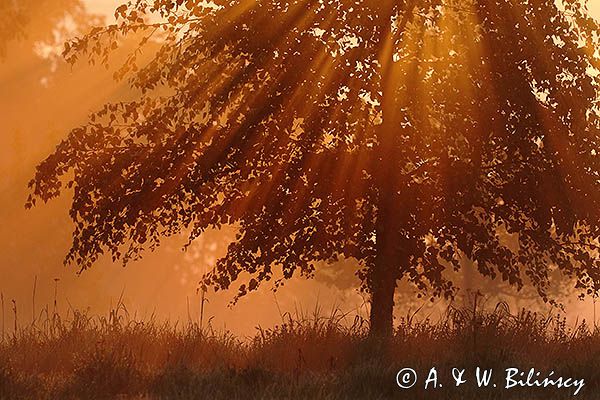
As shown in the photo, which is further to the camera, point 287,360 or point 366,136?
point 366,136

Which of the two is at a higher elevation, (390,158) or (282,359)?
(390,158)

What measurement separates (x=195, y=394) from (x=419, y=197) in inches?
234

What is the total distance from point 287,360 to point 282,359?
0.18ft

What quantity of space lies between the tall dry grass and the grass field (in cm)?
1

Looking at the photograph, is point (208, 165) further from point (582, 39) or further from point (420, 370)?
point (582, 39)

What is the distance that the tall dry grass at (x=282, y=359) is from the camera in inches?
339

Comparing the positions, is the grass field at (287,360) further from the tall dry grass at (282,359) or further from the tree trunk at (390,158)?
the tree trunk at (390,158)

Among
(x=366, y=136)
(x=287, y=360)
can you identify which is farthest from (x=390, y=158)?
(x=287, y=360)

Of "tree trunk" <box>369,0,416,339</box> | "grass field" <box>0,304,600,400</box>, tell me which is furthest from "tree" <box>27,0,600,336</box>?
"grass field" <box>0,304,600,400</box>

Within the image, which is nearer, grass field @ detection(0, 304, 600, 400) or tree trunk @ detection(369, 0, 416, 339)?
grass field @ detection(0, 304, 600, 400)

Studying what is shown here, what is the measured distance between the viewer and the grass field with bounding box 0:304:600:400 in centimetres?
862

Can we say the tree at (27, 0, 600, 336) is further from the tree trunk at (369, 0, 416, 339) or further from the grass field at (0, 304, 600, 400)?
the grass field at (0, 304, 600, 400)

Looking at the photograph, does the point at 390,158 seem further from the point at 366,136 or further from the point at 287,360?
the point at 287,360

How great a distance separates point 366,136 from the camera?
13.4 m
